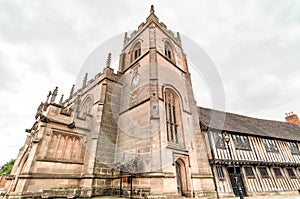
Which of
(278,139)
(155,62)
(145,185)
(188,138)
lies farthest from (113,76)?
(278,139)

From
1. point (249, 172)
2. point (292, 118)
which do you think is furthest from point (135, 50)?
point (292, 118)

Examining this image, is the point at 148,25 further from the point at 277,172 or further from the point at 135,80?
the point at 277,172

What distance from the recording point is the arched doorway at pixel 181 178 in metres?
8.39

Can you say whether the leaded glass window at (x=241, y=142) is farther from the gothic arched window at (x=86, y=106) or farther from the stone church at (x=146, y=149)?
the gothic arched window at (x=86, y=106)

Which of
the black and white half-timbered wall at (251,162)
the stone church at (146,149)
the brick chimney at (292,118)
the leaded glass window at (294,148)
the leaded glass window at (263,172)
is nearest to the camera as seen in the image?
the stone church at (146,149)

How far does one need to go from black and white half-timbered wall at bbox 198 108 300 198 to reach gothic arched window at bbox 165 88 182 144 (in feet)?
8.79

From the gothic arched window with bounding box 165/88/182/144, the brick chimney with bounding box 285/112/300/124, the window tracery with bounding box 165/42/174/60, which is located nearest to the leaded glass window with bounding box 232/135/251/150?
the gothic arched window with bounding box 165/88/182/144

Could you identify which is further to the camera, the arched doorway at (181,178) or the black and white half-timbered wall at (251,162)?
the black and white half-timbered wall at (251,162)

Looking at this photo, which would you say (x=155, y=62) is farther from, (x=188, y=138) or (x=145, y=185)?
(x=145, y=185)

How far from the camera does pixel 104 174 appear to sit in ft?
28.2

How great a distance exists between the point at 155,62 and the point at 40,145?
866cm

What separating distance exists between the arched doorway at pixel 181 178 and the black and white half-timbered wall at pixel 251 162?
8.50ft

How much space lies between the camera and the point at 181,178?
872cm

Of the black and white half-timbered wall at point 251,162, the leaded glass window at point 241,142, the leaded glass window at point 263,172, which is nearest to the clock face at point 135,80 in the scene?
the black and white half-timbered wall at point 251,162
